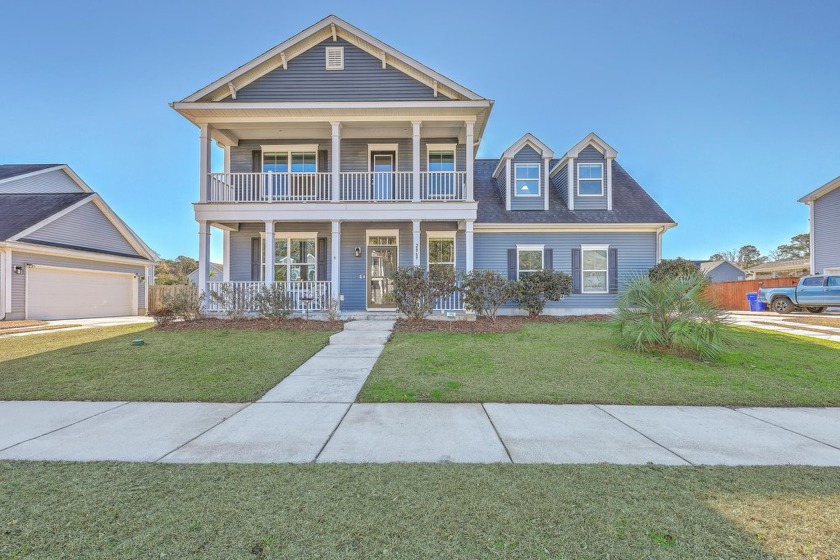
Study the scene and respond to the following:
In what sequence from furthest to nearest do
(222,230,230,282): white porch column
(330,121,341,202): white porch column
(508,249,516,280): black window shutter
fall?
1. (508,249,516,280): black window shutter
2. (222,230,230,282): white porch column
3. (330,121,341,202): white porch column

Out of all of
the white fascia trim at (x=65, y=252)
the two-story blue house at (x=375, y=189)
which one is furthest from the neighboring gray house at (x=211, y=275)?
the two-story blue house at (x=375, y=189)

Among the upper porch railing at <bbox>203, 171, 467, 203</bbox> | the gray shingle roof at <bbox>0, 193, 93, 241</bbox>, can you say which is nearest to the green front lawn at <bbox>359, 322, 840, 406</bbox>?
the upper porch railing at <bbox>203, 171, 467, 203</bbox>

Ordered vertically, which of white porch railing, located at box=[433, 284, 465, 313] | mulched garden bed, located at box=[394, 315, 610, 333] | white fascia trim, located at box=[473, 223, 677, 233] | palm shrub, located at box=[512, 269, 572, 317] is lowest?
Result: mulched garden bed, located at box=[394, 315, 610, 333]

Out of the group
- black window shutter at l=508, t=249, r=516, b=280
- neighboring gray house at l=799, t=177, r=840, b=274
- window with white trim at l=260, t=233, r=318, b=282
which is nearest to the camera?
window with white trim at l=260, t=233, r=318, b=282

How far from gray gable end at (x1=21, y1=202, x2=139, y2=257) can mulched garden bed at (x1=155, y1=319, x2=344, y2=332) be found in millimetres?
9614

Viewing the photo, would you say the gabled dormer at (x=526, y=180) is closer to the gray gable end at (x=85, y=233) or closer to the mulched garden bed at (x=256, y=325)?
the mulched garden bed at (x=256, y=325)

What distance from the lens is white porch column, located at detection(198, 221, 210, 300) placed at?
10.8m

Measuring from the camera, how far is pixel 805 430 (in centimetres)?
340

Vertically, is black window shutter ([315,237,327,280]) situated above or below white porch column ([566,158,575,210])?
below

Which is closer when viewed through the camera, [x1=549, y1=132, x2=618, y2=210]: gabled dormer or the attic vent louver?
the attic vent louver

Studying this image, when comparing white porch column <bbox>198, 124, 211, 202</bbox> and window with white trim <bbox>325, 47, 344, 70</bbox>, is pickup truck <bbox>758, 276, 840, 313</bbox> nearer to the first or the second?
window with white trim <bbox>325, 47, 344, 70</bbox>

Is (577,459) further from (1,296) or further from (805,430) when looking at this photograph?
(1,296)

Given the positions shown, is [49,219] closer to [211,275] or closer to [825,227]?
[211,275]

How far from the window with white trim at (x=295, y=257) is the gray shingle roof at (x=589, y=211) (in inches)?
243
